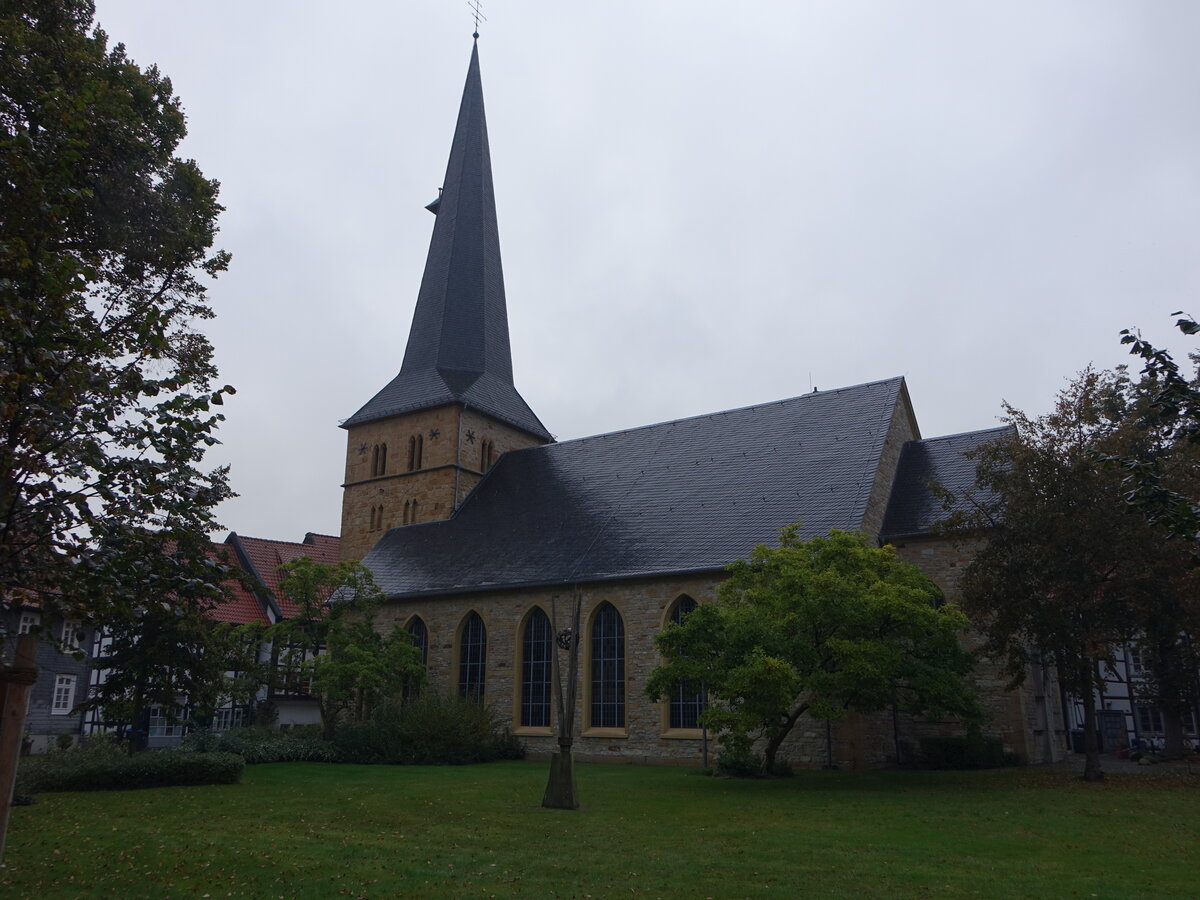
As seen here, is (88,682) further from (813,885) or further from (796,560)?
(813,885)

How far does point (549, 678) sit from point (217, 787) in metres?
9.94

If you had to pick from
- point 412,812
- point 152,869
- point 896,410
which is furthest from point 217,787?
point 896,410

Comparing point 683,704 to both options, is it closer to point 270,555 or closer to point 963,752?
Answer: point 963,752

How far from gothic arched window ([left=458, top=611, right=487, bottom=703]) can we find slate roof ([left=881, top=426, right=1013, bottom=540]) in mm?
11527

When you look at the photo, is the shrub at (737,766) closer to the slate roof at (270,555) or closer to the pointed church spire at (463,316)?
the pointed church spire at (463,316)

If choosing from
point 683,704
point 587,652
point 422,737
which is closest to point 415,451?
point 587,652

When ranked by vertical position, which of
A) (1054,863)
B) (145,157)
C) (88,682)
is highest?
(145,157)

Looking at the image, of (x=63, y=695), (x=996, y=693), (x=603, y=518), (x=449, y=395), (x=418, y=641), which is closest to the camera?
(x=996, y=693)

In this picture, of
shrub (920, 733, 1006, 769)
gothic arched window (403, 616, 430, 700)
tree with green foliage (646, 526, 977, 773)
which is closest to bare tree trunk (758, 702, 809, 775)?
tree with green foliage (646, 526, 977, 773)

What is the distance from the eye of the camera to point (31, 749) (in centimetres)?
2638

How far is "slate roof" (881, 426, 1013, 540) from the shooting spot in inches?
878

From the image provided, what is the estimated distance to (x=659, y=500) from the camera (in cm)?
2612

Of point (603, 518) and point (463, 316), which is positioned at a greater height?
point (463, 316)

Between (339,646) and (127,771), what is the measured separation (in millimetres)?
8214
